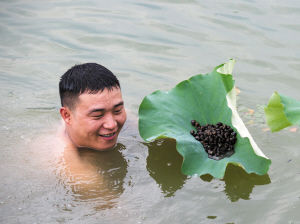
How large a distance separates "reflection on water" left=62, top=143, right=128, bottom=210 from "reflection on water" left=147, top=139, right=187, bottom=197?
0.25 metres

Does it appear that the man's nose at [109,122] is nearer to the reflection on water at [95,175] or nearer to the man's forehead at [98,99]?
the man's forehead at [98,99]

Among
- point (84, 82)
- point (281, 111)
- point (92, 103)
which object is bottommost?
point (92, 103)

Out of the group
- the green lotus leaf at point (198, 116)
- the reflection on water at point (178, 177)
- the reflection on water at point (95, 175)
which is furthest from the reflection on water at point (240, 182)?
the reflection on water at point (95, 175)

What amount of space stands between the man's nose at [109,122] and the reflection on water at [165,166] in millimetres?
531

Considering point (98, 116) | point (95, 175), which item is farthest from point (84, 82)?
point (95, 175)

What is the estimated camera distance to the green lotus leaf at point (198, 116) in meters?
3.56

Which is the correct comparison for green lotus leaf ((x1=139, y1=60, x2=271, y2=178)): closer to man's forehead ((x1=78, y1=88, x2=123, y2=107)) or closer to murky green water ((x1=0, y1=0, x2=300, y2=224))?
murky green water ((x1=0, y1=0, x2=300, y2=224))

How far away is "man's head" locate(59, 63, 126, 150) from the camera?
3.70 meters

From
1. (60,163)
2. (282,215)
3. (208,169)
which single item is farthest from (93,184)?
(282,215)

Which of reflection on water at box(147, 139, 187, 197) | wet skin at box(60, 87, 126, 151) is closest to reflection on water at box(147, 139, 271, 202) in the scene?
reflection on water at box(147, 139, 187, 197)

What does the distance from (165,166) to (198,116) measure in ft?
1.62

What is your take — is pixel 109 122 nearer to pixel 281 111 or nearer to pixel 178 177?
pixel 178 177

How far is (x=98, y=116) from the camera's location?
3.74 meters

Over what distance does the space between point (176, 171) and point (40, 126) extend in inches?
56.8
